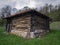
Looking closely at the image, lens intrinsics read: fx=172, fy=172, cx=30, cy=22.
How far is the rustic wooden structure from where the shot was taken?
21.0 metres

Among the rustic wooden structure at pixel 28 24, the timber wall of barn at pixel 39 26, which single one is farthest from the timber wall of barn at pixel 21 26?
the timber wall of barn at pixel 39 26

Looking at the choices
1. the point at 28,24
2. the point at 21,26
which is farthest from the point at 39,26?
the point at 21,26

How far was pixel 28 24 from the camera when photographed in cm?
2122

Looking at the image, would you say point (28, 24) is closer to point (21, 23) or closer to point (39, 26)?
point (21, 23)

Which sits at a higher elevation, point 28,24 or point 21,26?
point 28,24

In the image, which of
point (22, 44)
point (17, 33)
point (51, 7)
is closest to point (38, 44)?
point (22, 44)

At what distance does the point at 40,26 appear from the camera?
2231cm

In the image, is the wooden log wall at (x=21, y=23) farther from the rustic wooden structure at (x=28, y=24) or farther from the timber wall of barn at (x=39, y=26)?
the timber wall of barn at (x=39, y=26)

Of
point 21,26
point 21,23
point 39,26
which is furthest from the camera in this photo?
point 39,26

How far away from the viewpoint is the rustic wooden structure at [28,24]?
21.0 m

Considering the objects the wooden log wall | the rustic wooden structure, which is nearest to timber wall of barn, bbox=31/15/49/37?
the rustic wooden structure

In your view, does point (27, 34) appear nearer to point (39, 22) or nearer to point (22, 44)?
point (39, 22)

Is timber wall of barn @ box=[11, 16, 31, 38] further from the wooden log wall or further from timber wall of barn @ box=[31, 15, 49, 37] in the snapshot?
timber wall of barn @ box=[31, 15, 49, 37]

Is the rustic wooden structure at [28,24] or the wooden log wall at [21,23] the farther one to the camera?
the wooden log wall at [21,23]
